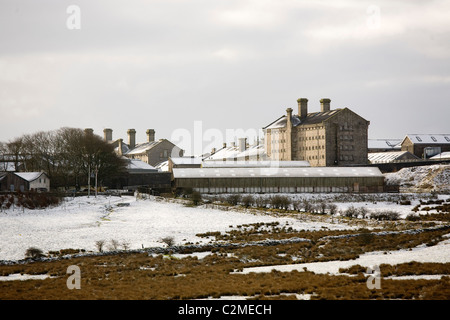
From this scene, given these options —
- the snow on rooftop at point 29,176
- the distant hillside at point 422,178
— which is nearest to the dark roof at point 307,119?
the distant hillside at point 422,178

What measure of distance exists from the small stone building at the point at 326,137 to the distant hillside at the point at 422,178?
31.0 ft

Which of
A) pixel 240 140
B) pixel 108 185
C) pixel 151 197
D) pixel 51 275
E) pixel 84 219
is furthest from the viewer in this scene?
pixel 240 140

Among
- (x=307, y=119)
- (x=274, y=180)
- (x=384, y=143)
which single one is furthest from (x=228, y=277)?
(x=384, y=143)

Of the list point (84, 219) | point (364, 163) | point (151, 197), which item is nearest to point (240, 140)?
point (364, 163)

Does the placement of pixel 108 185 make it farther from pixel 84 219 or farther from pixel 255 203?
pixel 84 219

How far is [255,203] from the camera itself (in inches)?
2315

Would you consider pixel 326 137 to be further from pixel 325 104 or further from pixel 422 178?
pixel 422 178

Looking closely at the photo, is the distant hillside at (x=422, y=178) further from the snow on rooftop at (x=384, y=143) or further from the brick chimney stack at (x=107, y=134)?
the brick chimney stack at (x=107, y=134)

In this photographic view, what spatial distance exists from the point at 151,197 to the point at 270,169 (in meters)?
20.4

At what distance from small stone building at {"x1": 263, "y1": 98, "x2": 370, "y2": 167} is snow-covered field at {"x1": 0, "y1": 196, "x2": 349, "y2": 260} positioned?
44738mm

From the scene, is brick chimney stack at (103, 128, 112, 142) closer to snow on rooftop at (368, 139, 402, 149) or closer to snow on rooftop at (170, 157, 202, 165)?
snow on rooftop at (170, 157, 202, 165)

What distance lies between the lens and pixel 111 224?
3981 cm

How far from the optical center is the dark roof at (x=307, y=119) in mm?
94250

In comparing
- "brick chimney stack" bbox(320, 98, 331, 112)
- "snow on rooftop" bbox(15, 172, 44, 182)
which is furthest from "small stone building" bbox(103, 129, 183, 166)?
"snow on rooftop" bbox(15, 172, 44, 182)
